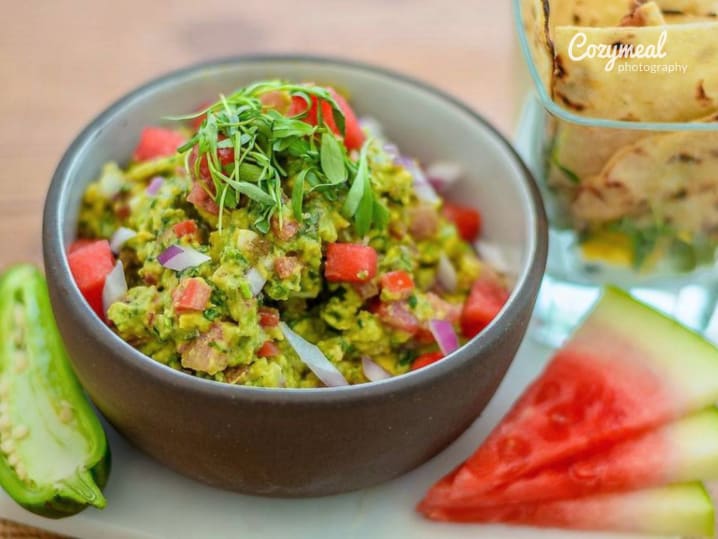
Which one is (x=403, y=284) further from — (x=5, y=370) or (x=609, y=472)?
(x=5, y=370)

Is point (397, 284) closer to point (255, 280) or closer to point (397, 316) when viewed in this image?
A: point (397, 316)

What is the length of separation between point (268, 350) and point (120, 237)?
1.42 ft

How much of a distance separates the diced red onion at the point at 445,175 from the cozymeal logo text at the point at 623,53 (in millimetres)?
471

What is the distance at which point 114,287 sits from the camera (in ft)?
5.98

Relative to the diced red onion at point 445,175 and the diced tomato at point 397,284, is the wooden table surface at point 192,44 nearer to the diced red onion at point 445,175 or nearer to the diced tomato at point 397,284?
the diced red onion at point 445,175

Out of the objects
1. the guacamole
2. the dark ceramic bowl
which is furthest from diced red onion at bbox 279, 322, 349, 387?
the dark ceramic bowl

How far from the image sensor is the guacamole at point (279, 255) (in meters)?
1.68

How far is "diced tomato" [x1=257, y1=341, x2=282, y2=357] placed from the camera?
1.71m

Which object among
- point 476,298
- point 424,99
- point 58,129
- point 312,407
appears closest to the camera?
point 312,407

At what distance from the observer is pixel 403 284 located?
1.85 meters

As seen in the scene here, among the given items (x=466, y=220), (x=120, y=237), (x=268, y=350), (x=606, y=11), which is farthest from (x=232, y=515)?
(x=606, y=11)

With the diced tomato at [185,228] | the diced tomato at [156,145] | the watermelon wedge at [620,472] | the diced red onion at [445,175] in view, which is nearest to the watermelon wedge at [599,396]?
the watermelon wedge at [620,472]

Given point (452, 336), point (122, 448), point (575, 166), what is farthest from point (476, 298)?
point (122, 448)

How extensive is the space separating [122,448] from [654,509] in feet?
3.48
